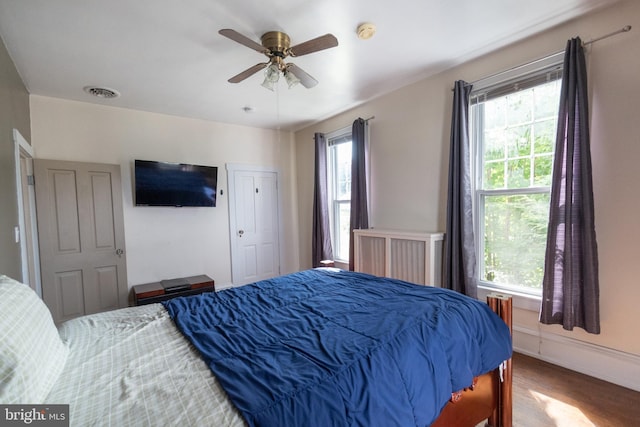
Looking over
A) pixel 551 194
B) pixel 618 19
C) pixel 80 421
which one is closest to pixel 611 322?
pixel 551 194

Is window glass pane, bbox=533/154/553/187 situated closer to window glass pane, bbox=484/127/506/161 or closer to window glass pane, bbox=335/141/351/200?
window glass pane, bbox=484/127/506/161

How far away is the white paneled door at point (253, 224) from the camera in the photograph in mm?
4230

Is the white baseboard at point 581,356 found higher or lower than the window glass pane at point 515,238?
lower

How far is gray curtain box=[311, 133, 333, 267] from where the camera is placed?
412cm

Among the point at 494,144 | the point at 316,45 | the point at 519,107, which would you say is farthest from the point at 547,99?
the point at 316,45

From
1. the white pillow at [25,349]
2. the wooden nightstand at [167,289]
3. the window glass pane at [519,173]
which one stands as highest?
the window glass pane at [519,173]

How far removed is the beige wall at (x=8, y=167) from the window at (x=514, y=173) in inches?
146

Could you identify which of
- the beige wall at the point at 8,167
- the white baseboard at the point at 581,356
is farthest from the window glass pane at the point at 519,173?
the beige wall at the point at 8,167

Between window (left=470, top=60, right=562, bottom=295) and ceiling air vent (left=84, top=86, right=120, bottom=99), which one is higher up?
ceiling air vent (left=84, top=86, right=120, bottom=99)

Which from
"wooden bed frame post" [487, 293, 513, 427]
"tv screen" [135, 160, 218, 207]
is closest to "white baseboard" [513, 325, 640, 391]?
"wooden bed frame post" [487, 293, 513, 427]

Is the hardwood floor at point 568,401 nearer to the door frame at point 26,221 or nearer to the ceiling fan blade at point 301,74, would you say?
the ceiling fan blade at point 301,74

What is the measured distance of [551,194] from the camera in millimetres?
2031

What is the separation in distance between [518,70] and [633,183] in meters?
1.17

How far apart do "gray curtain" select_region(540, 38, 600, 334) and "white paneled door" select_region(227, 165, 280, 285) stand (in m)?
3.63
